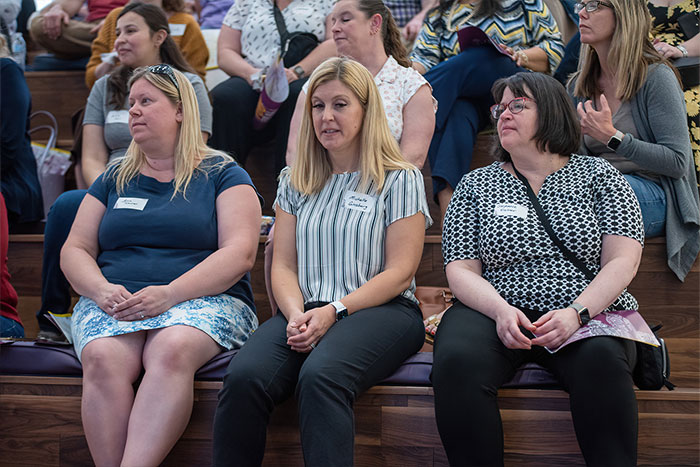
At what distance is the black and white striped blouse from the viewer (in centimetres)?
217

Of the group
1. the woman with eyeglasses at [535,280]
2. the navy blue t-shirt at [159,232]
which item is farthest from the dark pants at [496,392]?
the navy blue t-shirt at [159,232]

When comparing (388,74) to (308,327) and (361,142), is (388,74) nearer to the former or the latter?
(361,142)

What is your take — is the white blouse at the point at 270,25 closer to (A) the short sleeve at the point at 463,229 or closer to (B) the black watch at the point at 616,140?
(B) the black watch at the point at 616,140

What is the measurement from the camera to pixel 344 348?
1932mm

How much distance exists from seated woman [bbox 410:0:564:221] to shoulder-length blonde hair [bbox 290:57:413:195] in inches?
31.2

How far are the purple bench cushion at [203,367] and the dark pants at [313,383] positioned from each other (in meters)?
0.05

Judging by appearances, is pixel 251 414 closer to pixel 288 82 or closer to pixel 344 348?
pixel 344 348

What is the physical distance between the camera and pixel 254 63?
12.2ft

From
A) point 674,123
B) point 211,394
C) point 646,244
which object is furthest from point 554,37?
point 211,394

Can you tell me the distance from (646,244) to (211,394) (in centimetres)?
155

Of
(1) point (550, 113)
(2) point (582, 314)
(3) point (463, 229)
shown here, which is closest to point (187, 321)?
(3) point (463, 229)

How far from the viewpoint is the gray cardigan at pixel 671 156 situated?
8.47 feet

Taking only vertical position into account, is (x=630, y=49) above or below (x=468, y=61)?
above

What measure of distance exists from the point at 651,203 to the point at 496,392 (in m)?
1.08
